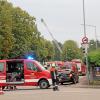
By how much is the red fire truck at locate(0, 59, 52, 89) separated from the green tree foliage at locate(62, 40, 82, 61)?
119m

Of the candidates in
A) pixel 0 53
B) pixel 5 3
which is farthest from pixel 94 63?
pixel 5 3

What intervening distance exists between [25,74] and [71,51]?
5007 inches

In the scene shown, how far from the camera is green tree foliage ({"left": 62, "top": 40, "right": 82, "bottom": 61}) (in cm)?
15875

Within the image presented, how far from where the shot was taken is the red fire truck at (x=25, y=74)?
3544cm

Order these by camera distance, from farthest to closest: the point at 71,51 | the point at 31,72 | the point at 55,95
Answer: the point at 71,51
the point at 31,72
the point at 55,95

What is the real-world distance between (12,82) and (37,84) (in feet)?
5.69

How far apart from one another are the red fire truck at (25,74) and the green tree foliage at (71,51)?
11867 centimetres

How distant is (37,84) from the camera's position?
35.6 metres

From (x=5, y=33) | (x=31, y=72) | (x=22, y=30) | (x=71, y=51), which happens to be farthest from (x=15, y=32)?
(x=71, y=51)

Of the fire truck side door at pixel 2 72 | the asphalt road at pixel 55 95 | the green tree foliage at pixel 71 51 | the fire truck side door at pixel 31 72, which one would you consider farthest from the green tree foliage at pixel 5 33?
the green tree foliage at pixel 71 51

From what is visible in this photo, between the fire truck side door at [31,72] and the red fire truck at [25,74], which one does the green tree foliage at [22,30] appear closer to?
the red fire truck at [25,74]

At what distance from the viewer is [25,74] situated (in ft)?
118

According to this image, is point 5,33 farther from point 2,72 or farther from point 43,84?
point 43,84

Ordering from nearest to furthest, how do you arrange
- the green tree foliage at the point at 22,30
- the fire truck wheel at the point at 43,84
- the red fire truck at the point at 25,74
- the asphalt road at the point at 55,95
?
the asphalt road at the point at 55,95 → the fire truck wheel at the point at 43,84 → the red fire truck at the point at 25,74 → the green tree foliage at the point at 22,30
